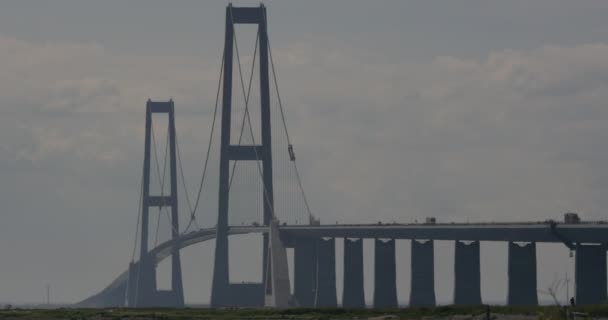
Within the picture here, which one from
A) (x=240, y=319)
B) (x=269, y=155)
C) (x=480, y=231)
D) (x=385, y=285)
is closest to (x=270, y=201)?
(x=269, y=155)

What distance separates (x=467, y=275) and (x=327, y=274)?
26253 millimetres

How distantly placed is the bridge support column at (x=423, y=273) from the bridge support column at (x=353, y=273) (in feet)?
35.3

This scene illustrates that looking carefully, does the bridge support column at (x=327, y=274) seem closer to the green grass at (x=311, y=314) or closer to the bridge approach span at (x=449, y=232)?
the bridge approach span at (x=449, y=232)

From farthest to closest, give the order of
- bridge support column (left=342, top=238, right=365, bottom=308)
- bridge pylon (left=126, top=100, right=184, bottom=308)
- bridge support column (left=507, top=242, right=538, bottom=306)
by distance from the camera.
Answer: bridge pylon (left=126, top=100, right=184, bottom=308) < bridge support column (left=342, top=238, right=365, bottom=308) < bridge support column (left=507, top=242, right=538, bottom=306)

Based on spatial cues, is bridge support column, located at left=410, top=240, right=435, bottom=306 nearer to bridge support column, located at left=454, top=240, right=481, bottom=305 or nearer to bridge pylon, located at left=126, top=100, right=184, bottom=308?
bridge support column, located at left=454, top=240, right=481, bottom=305

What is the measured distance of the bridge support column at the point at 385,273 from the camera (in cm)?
12225

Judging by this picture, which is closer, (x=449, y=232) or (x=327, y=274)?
(x=449, y=232)

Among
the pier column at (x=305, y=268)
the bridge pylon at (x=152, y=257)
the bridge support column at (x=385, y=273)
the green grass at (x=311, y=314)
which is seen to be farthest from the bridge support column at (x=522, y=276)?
the bridge pylon at (x=152, y=257)

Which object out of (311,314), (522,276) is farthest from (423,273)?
(311,314)

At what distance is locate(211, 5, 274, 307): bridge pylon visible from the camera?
442 ft

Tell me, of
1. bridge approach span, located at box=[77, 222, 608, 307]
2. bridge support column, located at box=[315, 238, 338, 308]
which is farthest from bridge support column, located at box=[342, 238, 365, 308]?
bridge support column, located at box=[315, 238, 338, 308]

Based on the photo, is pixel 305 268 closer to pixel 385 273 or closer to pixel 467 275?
pixel 385 273

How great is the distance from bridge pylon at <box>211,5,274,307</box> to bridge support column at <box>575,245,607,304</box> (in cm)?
4250

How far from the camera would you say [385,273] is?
12369cm
